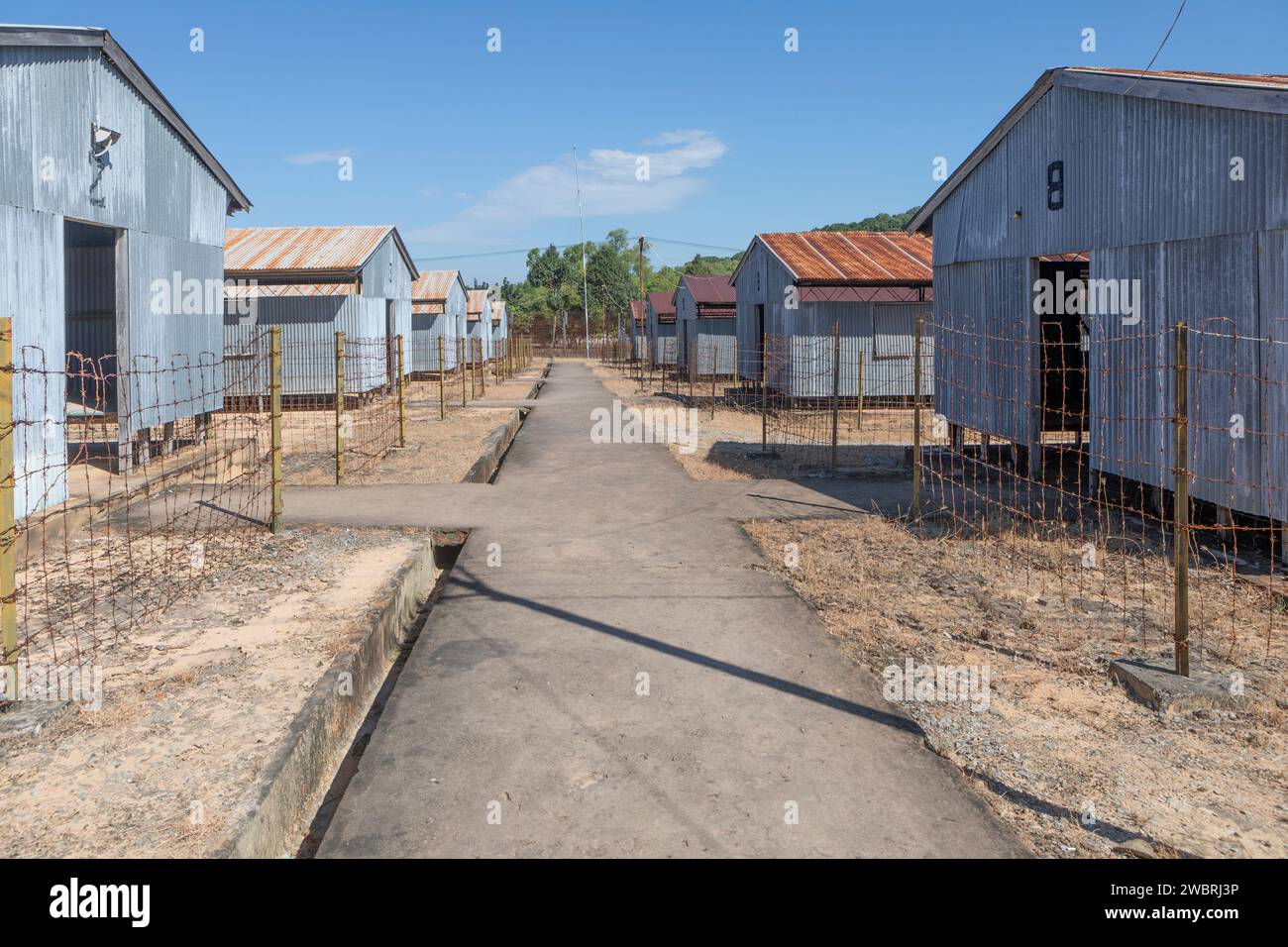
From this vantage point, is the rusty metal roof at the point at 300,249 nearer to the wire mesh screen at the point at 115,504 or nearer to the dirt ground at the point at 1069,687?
the wire mesh screen at the point at 115,504

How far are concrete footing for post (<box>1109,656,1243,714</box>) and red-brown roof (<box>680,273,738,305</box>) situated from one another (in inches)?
1210

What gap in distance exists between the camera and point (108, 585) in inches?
316

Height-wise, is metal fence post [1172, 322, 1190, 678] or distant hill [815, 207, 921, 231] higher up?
distant hill [815, 207, 921, 231]

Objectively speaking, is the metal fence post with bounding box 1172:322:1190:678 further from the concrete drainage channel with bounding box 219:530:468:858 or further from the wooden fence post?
the wooden fence post

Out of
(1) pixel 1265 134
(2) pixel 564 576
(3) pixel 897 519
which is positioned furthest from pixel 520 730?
(1) pixel 1265 134

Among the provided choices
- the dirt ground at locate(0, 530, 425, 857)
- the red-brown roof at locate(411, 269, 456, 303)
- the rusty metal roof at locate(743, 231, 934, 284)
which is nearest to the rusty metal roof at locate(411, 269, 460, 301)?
the red-brown roof at locate(411, 269, 456, 303)

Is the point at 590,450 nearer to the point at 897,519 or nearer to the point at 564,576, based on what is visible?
the point at 897,519

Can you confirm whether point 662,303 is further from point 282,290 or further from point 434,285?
point 282,290

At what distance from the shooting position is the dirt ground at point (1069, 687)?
4.30 metres

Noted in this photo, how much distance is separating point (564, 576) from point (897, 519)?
162 inches

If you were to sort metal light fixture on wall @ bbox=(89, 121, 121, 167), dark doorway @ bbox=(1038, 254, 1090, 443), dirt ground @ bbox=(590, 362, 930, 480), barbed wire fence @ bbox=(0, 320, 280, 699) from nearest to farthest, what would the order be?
1. barbed wire fence @ bbox=(0, 320, 280, 699)
2. metal light fixture on wall @ bbox=(89, 121, 121, 167)
3. dark doorway @ bbox=(1038, 254, 1090, 443)
4. dirt ground @ bbox=(590, 362, 930, 480)

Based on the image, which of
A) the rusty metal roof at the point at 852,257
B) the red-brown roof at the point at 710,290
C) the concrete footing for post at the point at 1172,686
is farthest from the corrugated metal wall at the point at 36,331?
the red-brown roof at the point at 710,290

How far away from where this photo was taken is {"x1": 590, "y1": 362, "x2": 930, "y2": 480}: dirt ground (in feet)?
49.1

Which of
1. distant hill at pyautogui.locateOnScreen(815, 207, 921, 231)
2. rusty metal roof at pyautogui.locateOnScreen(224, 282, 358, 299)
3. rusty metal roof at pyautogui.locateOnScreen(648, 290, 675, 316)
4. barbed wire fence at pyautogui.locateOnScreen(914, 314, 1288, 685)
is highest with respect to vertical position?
distant hill at pyautogui.locateOnScreen(815, 207, 921, 231)
